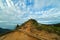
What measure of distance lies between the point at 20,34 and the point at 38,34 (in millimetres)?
598

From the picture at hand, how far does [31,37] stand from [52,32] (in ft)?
2.25

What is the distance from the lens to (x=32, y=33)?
13.8ft

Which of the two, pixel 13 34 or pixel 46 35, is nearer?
pixel 46 35

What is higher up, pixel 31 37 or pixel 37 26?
pixel 37 26

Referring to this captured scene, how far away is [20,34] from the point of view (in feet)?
14.0

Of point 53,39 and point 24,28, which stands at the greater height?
point 24,28

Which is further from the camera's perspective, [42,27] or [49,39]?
[42,27]

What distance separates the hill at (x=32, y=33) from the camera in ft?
13.2

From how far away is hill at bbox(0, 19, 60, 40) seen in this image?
4.03 meters

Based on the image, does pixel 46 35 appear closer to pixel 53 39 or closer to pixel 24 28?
pixel 53 39

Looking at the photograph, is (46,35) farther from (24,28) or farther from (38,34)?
(24,28)

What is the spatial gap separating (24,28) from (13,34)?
42 centimetres

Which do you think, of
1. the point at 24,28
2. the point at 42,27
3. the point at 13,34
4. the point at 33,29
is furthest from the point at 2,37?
the point at 42,27

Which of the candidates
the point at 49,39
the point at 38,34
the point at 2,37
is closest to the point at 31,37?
the point at 38,34
